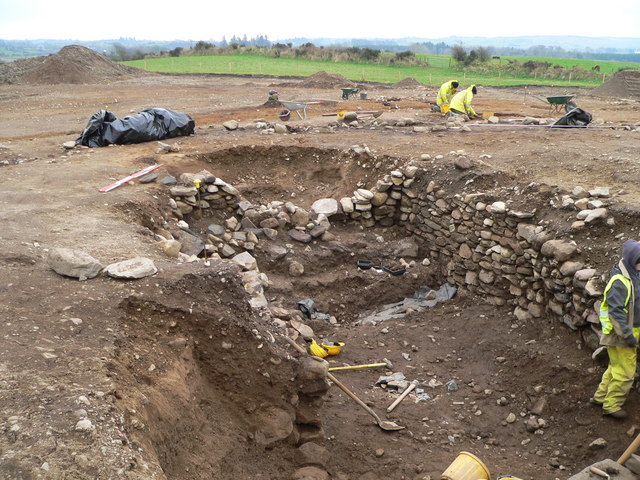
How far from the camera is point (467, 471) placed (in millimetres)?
Answer: 4625

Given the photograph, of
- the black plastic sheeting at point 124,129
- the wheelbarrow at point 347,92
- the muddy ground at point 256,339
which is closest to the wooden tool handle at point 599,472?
the muddy ground at point 256,339

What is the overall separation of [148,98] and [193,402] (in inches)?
721

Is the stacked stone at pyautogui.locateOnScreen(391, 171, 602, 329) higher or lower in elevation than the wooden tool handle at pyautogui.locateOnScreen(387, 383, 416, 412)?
higher

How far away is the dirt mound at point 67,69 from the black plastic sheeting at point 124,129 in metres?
17.5

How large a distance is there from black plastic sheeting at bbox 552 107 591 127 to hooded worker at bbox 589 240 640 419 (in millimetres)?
7636

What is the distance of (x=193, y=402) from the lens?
15.5 ft

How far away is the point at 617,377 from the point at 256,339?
3.63 m

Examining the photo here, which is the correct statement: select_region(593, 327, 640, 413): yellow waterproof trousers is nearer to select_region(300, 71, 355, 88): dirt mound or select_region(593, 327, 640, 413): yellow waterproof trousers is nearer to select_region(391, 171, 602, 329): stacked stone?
select_region(391, 171, 602, 329): stacked stone

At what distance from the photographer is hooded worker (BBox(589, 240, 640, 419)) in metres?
5.17

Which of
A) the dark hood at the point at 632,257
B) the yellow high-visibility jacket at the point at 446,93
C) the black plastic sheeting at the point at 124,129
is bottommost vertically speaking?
the dark hood at the point at 632,257

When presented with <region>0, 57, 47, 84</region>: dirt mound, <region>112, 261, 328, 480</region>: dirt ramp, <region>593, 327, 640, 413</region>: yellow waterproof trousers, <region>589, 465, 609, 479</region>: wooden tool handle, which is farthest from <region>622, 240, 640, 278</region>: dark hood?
<region>0, 57, 47, 84</region>: dirt mound

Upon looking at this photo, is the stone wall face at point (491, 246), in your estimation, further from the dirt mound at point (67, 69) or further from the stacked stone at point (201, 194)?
the dirt mound at point (67, 69)

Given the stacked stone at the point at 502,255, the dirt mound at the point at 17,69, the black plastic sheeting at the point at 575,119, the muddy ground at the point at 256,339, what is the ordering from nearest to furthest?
the muddy ground at the point at 256,339
the stacked stone at the point at 502,255
the black plastic sheeting at the point at 575,119
the dirt mound at the point at 17,69

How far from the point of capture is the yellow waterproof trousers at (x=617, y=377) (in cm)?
532
